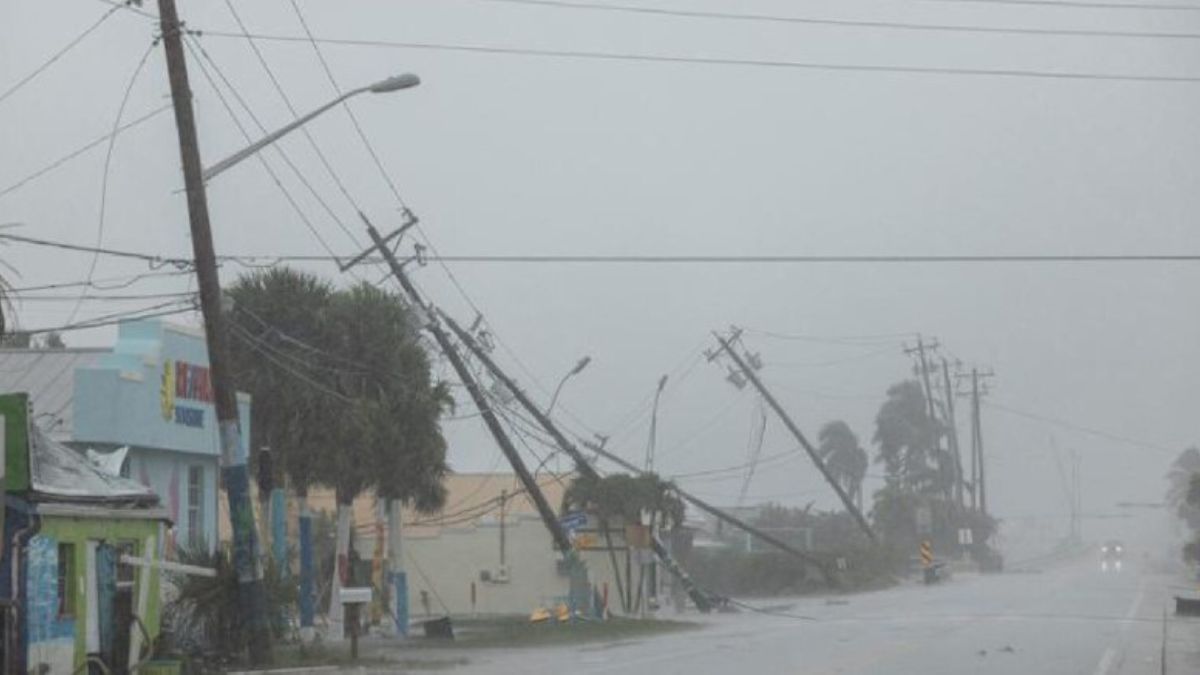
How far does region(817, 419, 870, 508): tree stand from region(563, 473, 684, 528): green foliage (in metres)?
86.6

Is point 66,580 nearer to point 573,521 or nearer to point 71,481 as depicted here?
point 71,481

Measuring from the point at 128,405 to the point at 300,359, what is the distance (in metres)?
6.86

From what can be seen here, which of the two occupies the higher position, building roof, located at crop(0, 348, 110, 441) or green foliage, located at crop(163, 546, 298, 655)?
building roof, located at crop(0, 348, 110, 441)


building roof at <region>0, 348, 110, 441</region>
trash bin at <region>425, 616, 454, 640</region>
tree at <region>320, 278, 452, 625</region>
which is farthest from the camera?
trash bin at <region>425, 616, 454, 640</region>

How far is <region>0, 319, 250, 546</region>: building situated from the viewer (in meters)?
31.1

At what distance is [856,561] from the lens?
85.3 meters

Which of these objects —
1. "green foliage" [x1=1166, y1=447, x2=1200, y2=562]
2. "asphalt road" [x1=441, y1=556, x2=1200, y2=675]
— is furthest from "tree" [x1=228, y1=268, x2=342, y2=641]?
"green foliage" [x1=1166, y1=447, x2=1200, y2=562]

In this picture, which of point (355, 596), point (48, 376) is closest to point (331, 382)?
point (48, 376)

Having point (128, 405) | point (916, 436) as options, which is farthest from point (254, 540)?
point (916, 436)

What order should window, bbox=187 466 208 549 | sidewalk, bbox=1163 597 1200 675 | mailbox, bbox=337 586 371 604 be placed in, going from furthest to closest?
window, bbox=187 466 208 549
mailbox, bbox=337 586 371 604
sidewalk, bbox=1163 597 1200 675

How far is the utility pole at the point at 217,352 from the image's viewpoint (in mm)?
25031

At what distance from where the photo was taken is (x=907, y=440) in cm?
14188

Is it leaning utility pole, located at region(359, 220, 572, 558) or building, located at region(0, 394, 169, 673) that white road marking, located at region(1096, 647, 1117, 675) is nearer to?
building, located at region(0, 394, 169, 673)

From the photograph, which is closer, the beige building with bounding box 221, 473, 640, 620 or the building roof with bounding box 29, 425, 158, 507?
the building roof with bounding box 29, 425, 158, 507
